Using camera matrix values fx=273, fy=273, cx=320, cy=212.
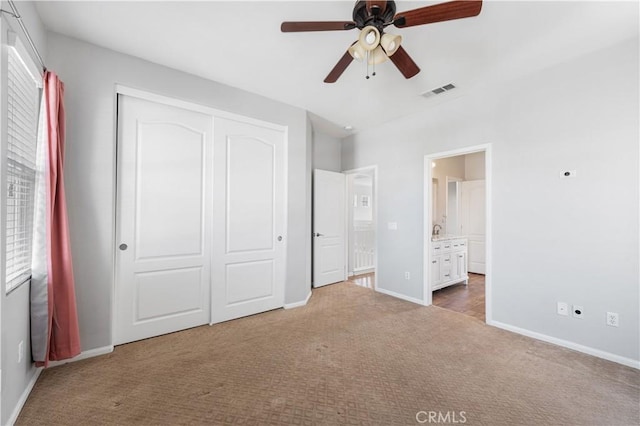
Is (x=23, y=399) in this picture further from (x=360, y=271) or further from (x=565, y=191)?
(x=360, y=271)

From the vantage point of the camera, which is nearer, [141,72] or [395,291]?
[141,72]

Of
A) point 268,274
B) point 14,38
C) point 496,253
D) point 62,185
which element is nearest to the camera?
point 14,38

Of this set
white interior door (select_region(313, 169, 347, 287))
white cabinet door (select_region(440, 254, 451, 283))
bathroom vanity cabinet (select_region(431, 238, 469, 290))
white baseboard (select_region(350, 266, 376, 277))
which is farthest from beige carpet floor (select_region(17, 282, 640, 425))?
white baseboard (select_region(350, 266, 376, 277))

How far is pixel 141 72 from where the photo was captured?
265 cm

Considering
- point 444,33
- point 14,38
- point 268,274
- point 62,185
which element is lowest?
point 268,274

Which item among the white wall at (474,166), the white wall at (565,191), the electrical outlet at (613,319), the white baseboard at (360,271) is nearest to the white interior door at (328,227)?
the white baseboard at (360,271)

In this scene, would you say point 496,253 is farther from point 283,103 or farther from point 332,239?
point 283,103

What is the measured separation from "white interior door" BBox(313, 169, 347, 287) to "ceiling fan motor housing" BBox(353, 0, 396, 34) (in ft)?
9.75

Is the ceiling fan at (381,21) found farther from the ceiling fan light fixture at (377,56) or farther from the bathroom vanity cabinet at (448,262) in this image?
the bathroom vanity cabinet at (448,262)

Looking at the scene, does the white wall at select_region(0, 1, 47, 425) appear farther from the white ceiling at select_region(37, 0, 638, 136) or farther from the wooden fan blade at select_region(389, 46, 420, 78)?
the wooden fan blade at select_region(389, 46, 420, 78)

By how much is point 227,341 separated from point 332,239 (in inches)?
102

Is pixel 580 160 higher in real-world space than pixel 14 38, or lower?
lower

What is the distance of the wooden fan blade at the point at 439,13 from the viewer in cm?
149

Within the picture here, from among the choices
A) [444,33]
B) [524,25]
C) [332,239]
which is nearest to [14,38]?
[444,33]
